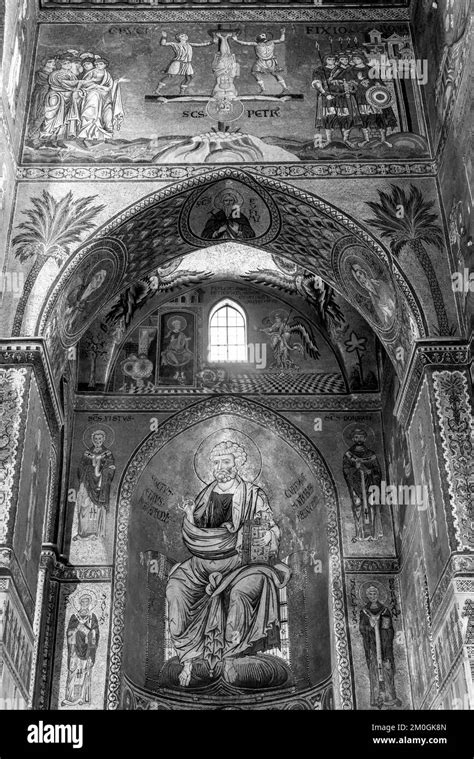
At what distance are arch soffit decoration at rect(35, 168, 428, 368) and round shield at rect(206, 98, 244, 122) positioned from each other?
0.98 meters

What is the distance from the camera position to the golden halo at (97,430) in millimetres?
18906

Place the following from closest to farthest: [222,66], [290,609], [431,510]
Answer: [431,510], [222,66], [290,609]

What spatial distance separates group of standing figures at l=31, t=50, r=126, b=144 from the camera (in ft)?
50.1

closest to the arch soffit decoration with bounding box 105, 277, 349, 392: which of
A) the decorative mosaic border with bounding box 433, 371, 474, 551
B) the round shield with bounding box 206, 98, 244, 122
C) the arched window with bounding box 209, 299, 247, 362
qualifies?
the arched window with bounding box 209, 299, 247, 362

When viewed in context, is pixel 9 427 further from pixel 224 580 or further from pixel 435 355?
pixel 224 580

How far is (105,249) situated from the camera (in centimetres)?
1477

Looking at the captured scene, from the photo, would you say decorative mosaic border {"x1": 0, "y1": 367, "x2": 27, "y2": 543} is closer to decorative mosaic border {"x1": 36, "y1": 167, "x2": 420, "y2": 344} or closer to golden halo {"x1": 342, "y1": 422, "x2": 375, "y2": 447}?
decorative mosaic border {"x1": 36, "y1": 167, "x2": 420, "y2": 344}

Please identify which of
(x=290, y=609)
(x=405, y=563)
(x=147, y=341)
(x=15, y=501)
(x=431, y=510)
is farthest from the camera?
(x=147, y=341)

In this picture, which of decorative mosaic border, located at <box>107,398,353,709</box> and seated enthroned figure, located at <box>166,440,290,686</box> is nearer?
decorative mosaic border, located at <box>107,398,353,709</box>

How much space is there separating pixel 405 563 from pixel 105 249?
6.94 m

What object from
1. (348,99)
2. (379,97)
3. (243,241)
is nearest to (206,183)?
(243,241)

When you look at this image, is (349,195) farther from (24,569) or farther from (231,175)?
(24,569)

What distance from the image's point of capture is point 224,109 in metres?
15.6
